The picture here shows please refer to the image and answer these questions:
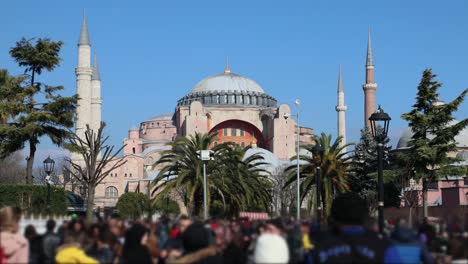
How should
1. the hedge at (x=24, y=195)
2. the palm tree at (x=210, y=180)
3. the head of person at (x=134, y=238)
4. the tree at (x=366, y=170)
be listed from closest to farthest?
the head of person at (x=134, y=238)
the palm tree at (x=210, y=180)
the hedge at (x=24, y=195)
the tree at (x=366, y=170)

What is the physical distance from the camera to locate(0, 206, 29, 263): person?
903cm

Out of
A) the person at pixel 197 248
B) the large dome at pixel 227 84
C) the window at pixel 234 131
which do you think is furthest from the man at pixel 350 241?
the large dome at pixel 227 84

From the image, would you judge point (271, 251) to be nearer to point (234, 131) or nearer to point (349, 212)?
point (349, 212)

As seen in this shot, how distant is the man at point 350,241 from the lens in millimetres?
7289

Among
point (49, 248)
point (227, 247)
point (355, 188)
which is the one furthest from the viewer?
point (355, 188)

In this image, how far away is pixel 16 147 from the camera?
37.2 m

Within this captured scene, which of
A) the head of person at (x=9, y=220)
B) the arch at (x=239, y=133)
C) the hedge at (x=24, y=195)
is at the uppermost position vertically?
the arch at (x=239, y=133)

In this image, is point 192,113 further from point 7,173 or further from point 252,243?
point 252,243

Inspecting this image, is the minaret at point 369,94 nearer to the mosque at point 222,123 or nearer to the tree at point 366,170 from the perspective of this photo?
the mosque at point 222,123

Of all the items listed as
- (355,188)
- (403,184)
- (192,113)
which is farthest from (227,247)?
(192,113)

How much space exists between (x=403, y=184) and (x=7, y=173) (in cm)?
4747

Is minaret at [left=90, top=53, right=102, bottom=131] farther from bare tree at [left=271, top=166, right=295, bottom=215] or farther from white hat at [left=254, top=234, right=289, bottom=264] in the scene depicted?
white hat at [left=254, top=234, right=289, bottom=264]

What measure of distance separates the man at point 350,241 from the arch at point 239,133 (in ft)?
290

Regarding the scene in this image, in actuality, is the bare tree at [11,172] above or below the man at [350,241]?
above
